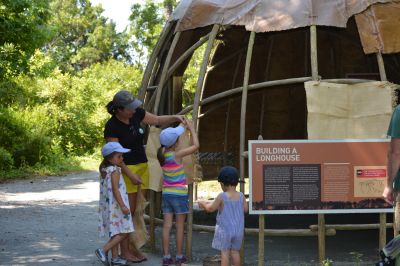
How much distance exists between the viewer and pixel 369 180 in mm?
6562

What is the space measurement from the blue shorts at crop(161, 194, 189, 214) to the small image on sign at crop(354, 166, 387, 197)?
5.95ft

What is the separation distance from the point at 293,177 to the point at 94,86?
884 inches

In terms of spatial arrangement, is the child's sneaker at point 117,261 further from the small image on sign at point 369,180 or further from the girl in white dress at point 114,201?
the small image on sign at point 369,180

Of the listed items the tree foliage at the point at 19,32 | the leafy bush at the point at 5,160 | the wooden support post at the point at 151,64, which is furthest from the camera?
the leafy bush at the point at 5,160

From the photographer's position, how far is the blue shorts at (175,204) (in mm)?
6785

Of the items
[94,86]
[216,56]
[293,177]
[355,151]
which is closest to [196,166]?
[293,177]

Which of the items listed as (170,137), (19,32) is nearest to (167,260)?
(170,137)

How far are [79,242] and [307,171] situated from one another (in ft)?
11.2

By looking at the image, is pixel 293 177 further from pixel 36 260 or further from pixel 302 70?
pixel 302 70

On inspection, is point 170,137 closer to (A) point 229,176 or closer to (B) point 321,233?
(A) point 229,176

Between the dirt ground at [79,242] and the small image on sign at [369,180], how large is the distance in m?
0.78

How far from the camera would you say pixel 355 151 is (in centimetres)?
653

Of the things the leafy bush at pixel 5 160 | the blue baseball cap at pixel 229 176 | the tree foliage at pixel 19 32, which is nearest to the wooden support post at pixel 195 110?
the blue baseball cap at pixel 229 176

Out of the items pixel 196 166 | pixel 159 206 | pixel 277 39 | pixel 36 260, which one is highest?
pixel 277 39
